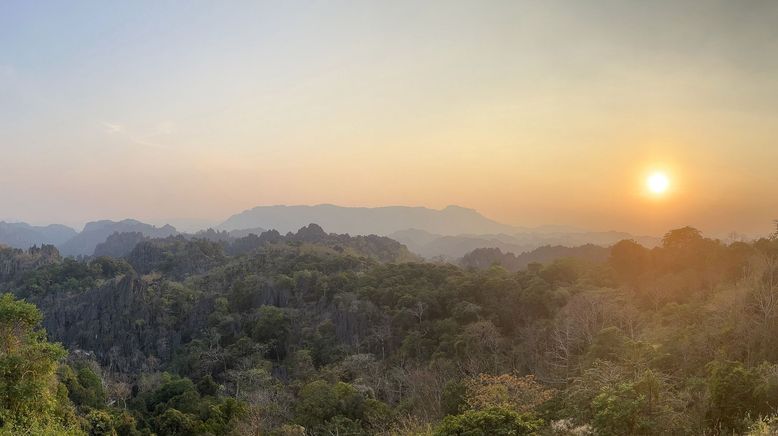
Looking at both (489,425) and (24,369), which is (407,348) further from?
(489,425)

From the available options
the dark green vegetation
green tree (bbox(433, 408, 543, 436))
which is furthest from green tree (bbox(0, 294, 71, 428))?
green tree (bbox(433, 408, 543, 436))

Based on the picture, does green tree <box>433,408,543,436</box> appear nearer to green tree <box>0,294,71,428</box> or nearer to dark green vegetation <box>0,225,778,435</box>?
dark green vegetation <box>0,225,778,435</box>

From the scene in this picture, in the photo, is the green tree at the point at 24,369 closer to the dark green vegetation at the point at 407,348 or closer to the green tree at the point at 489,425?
the dark green vegetation at the point at 407,348

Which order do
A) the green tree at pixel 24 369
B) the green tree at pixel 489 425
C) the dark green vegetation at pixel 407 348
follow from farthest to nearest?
the green tree at pixel 24 369
the dark green vegetation at pixel 407 348
the green tree at pixel 489 425

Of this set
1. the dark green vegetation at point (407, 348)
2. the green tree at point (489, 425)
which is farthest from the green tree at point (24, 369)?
the green tree at point (489, 425)

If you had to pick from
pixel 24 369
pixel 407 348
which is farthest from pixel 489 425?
pixel 407 348

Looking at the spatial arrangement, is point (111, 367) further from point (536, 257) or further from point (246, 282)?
point (536, 257)

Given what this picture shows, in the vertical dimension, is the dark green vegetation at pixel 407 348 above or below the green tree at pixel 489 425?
below

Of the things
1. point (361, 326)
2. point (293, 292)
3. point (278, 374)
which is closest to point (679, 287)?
point (361, 326)

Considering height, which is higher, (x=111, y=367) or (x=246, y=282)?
(x=246, y=282)
